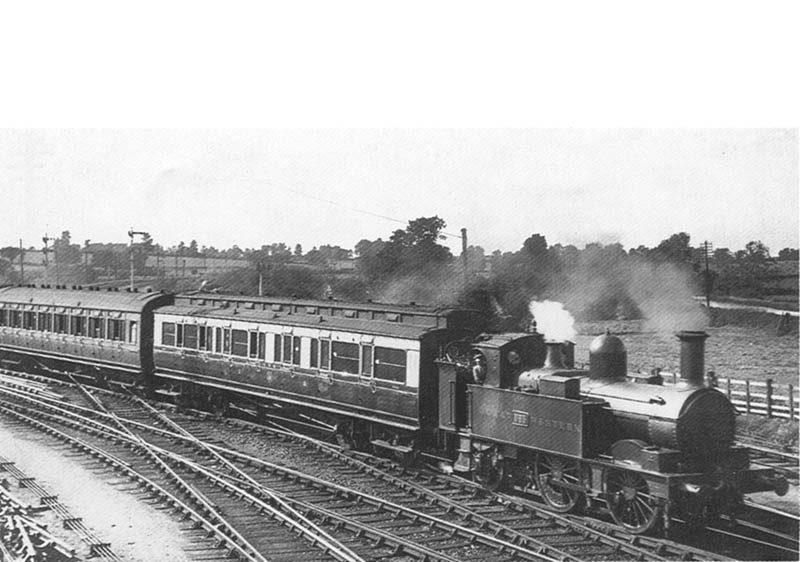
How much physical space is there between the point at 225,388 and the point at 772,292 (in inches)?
688

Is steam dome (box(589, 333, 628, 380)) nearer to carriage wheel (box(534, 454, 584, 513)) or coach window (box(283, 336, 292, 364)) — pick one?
carriage wheel (box(534, 454, 584, 513))

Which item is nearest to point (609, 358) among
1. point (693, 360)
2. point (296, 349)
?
point (693, 360)

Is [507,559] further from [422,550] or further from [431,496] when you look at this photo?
[431,496]

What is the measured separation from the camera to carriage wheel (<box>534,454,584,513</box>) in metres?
11.7

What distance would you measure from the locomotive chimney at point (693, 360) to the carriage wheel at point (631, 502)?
157 centimetres

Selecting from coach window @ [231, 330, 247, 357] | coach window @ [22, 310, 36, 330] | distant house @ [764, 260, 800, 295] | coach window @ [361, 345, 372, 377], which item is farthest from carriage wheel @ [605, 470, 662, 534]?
coach window @ [22, 310, 36, 330]

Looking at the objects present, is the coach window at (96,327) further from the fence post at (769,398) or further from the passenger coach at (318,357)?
the fence post at (769,398)

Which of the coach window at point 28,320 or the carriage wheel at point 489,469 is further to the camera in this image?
the coach window at point 28,320

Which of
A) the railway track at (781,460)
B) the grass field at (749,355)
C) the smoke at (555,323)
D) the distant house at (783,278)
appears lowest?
the railway track at (781,460)

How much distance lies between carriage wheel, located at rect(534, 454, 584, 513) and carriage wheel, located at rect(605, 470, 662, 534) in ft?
1.71

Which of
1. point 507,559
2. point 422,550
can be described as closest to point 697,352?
point 507,559

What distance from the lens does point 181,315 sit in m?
21.5

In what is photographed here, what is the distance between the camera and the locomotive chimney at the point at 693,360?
424 inches

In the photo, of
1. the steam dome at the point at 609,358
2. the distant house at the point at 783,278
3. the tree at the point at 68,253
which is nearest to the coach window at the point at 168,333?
the steam dome at the point at 609,358
